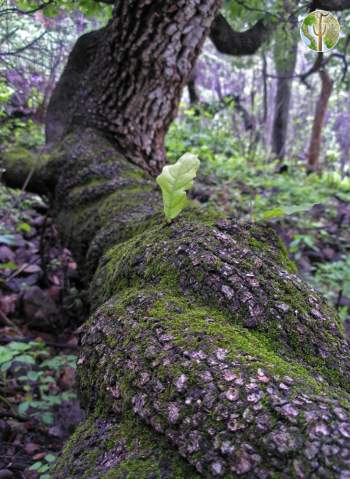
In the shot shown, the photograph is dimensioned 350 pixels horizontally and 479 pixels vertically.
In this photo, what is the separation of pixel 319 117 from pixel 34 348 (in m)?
7.97

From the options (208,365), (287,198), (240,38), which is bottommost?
(208,365)

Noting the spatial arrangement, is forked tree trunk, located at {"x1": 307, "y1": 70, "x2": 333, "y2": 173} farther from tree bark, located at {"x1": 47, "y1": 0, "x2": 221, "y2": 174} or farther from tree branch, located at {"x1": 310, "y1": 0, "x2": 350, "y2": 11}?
tree bark, located at {"x1": 47, "y1": 0, "x2": 221, "y2": 174}

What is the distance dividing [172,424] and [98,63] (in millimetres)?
2674

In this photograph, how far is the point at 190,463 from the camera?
779 millimetres

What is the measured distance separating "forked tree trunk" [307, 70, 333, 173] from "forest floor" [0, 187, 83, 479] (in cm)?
623

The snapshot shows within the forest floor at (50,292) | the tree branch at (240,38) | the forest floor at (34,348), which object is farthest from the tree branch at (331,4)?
the forest floor at (34,348)

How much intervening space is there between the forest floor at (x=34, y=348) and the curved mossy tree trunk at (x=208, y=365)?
69 centimetres

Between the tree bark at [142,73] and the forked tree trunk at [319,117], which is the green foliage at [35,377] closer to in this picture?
the tree bark at [142,73]

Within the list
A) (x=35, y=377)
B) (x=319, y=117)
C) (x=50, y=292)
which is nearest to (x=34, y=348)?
(x=35, y=377)

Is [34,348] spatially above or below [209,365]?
below

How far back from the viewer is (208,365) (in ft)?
2.99

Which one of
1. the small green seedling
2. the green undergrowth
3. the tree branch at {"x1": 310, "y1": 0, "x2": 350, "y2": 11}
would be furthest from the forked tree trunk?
the small green seedling

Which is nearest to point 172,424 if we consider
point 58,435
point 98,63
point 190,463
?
point 190,463

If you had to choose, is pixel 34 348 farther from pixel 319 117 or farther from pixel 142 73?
pixel 319 117
